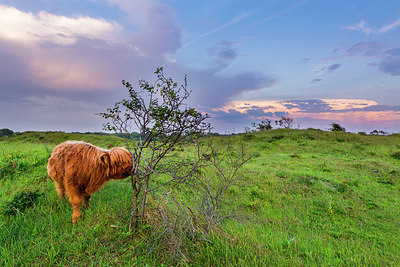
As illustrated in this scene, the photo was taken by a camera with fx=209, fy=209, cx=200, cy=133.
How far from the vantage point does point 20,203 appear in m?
4.66

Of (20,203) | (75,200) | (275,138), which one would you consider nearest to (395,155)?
(275,138)

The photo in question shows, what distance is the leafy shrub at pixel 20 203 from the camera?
4.50 metres

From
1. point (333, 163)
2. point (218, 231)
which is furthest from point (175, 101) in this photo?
point (333, 163)

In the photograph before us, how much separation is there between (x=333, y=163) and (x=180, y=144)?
1386 centimetres

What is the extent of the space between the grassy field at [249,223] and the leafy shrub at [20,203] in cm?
2

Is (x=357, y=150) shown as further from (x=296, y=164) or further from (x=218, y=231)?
(x=218, y=231)

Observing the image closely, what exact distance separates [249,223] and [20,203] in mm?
5199

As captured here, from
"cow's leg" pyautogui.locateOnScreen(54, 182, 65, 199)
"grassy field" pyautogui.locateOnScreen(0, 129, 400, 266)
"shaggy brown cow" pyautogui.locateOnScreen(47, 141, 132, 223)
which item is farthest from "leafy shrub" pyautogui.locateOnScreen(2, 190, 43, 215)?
"shaggy brown cow" pyautogui.locateOnScreen(47, 141, 132, 223)

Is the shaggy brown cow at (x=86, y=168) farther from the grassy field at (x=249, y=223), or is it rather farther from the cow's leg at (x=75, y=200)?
the grassy field at (x=249, y=223)

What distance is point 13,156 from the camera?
323 inches

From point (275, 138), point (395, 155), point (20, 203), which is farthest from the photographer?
point (275, 138)

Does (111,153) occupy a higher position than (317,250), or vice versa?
(111,153)

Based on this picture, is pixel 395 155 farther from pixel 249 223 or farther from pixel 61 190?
pixel 61 190

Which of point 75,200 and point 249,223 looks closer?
point 75,200
